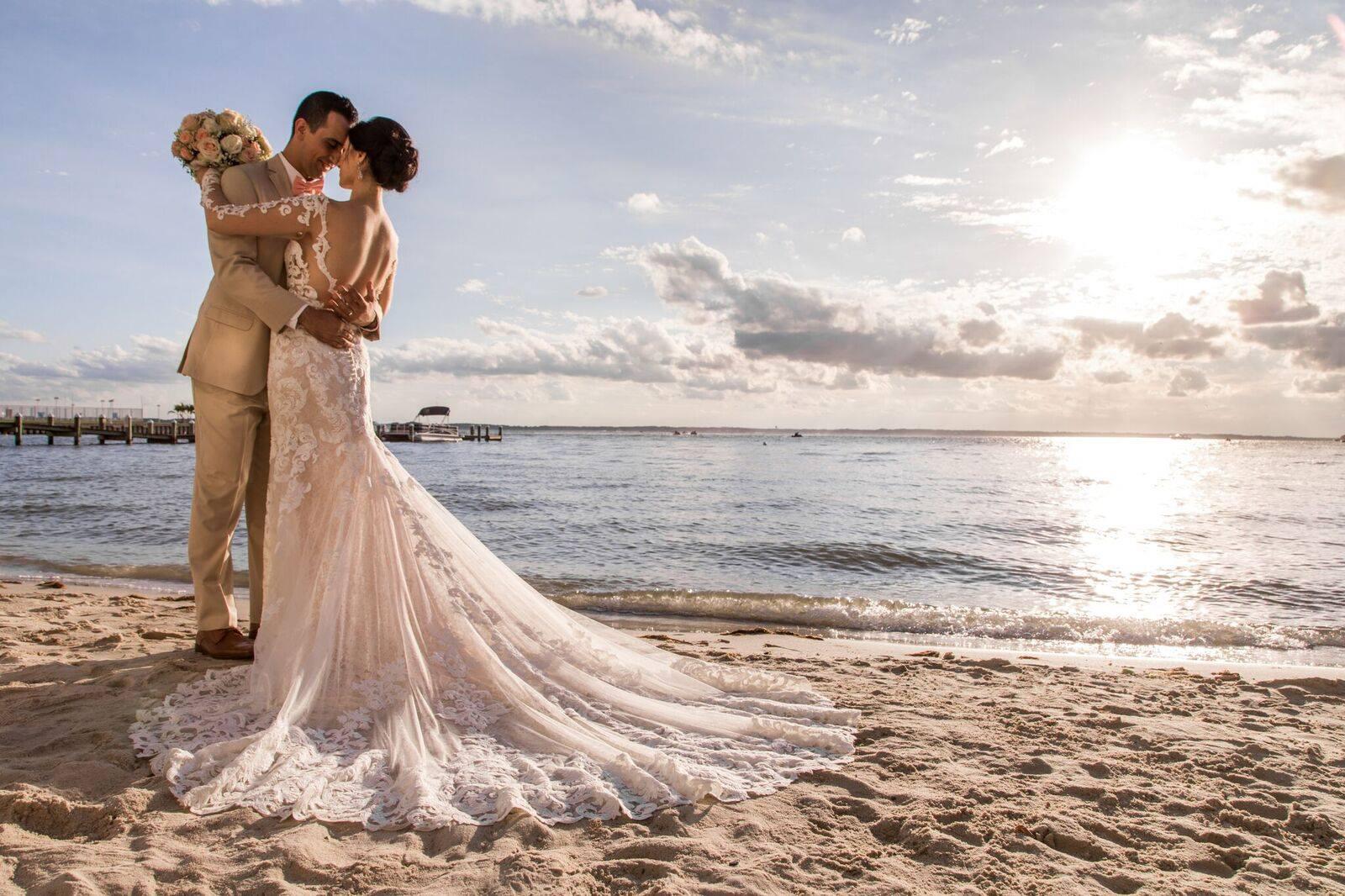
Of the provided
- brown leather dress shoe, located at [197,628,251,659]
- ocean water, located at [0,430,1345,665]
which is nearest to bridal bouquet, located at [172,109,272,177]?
brown leather dress shoe, located at [197,628,251,659]

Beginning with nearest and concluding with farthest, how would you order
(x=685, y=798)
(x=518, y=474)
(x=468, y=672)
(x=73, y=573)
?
1. (x=685, y=798)
2. (x=468, y=672)
3. (x=73, y=573)
4. (x=518, y=474)

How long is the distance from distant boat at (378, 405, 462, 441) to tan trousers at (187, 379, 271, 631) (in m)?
64.2

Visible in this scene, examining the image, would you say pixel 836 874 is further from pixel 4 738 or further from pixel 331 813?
pixel 4 738

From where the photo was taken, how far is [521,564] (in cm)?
1054

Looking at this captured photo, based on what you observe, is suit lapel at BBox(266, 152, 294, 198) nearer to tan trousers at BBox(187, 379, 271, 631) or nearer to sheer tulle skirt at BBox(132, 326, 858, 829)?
sheer tulle skirt at BBox(132, 326, 858, 829)

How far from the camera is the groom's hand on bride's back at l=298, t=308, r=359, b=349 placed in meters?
3.62

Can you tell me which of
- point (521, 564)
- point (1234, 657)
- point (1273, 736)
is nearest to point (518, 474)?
point (521, 564)

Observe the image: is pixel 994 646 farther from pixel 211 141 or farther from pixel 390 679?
pixel 211 141

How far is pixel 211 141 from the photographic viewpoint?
382 cm

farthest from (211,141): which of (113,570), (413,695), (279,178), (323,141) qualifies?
(113,570)

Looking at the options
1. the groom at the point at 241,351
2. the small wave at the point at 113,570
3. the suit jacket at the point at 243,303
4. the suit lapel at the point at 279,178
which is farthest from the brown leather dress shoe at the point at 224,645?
the small wave at the point at 113,570

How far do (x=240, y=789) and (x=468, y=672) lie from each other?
0.99m

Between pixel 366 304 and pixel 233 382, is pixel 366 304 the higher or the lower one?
the higher one

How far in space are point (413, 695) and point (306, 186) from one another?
8.46 ft
